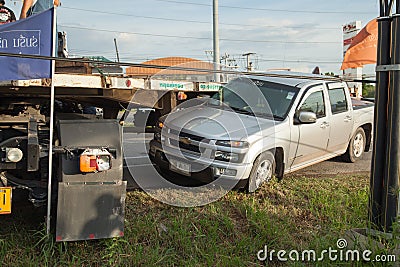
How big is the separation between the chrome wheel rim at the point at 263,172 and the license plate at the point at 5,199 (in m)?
3.19

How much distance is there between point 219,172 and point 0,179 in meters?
2.65

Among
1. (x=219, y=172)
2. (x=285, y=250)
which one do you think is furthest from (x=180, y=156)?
(x=285, y=250)

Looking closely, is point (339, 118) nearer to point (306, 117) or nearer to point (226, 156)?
point (306, 117)

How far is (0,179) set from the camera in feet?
12.0

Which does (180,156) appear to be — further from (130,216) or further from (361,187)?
(361,187)

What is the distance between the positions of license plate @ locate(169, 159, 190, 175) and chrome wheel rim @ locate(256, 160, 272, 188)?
93cm

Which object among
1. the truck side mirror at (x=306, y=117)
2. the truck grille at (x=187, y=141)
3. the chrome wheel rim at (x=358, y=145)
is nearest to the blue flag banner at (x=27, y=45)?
the truck grille at (x=187, y=141)

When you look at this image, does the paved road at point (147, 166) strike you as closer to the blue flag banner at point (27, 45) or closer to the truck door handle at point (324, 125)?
the truck door handle at point (324, 125)

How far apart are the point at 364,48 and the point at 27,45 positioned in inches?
476

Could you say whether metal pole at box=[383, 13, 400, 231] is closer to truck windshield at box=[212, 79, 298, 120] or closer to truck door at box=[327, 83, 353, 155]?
truck windshield at box=[212, 79, 298, 120]

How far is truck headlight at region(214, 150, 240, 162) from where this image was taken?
5434mm

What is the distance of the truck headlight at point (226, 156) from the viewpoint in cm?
543

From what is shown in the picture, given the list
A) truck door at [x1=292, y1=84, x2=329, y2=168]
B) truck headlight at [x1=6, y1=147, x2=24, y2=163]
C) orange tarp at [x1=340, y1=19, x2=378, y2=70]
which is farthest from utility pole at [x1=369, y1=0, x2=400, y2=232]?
orange tarp at [x1=340, y1=19, x2=378, y2=70]

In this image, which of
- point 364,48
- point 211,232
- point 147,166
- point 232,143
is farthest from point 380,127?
point 364,48
